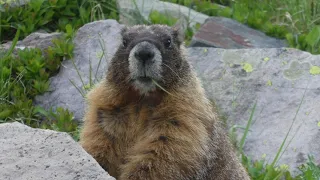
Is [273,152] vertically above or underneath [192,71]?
underneath

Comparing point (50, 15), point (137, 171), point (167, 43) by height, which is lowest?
point (50, 15)

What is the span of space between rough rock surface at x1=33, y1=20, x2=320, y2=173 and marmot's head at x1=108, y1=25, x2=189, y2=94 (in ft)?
4.85

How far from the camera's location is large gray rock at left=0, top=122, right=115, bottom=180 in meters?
4.05

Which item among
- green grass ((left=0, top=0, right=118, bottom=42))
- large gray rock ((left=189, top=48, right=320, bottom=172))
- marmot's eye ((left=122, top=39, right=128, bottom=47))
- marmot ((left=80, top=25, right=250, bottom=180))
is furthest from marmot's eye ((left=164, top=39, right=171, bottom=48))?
green grass ((left=0, top=0, right=118, bottom=42))

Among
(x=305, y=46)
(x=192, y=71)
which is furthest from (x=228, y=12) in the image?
(x=192, y=71)

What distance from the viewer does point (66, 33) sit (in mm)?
7688

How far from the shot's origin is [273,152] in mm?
6570

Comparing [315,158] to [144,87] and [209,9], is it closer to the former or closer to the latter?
[144,87]

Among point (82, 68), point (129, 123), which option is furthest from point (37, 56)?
point (129, 123)

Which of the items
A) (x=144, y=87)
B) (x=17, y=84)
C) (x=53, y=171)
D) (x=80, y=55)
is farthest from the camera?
(x=80, y=55)

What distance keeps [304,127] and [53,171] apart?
3.13m

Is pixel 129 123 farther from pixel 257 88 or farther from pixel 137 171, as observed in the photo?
pixel 257 88

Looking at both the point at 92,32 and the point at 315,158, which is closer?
the point at 315,158

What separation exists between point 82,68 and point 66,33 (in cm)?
48
